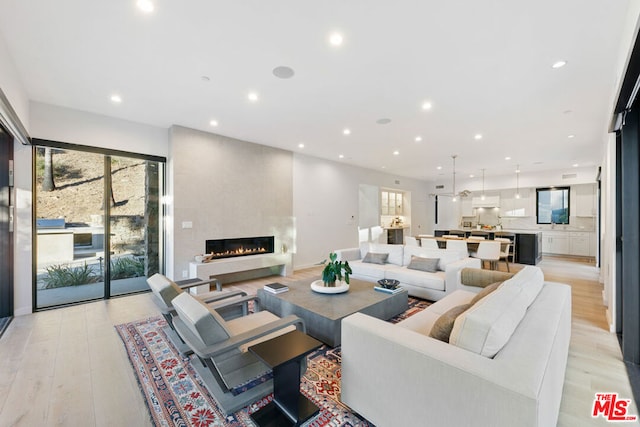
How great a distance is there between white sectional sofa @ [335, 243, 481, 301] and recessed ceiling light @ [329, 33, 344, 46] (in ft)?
10.7

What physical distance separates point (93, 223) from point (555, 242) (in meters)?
12.6

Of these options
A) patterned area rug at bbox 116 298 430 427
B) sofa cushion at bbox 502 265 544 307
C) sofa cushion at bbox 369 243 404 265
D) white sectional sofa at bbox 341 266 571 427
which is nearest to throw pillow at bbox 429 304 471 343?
white sectional sofa at bbox 341 266 571 427

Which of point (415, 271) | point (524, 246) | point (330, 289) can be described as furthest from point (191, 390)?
point (524, 246)

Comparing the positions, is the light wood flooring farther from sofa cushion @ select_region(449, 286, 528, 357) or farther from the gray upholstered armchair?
sofa cushion @ select_region(449, 286, 528, 357)

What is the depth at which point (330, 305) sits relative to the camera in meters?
3.00

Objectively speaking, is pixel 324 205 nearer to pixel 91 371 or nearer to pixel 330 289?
pixel 330 289

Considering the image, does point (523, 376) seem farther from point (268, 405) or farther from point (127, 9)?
point (127, 9)

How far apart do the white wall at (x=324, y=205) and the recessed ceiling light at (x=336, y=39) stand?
436cm

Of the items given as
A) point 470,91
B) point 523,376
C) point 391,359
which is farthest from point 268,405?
point 470,91

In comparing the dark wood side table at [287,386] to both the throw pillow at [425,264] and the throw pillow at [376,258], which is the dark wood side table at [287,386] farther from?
the throw pillow at [376,258]

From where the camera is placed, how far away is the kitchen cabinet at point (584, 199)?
853 cm

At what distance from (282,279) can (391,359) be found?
4.59 metres

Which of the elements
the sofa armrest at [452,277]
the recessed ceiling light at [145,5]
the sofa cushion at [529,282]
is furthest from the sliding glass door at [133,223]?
the sofa cushion at [529,282]

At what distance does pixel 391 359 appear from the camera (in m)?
1.53
